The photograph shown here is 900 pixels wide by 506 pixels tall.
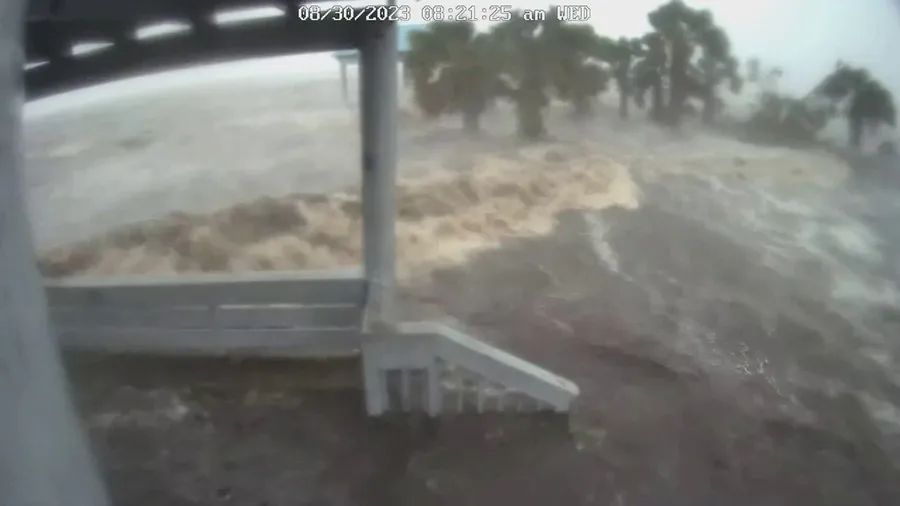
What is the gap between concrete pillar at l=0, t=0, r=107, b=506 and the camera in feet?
1.11

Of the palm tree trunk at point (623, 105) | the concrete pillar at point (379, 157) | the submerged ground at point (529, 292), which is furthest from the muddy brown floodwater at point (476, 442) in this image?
the palm tree trunk at point (623, 105)

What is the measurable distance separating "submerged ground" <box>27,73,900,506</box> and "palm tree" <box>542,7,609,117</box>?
2.2 inches

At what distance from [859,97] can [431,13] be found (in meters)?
0.75

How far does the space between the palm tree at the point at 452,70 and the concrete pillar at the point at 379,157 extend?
13.0 inches

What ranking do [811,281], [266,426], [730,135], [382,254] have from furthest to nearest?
1. [730,135]
2. [811,281]
3. [382,254]
4. [266,426]

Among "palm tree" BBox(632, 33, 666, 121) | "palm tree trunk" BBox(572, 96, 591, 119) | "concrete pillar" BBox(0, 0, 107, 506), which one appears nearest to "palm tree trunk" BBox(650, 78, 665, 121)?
"palm tree" BBox(632, 33, 666, 121)

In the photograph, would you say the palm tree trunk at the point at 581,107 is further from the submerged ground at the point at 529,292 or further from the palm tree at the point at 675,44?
the palm tree at the point at 675,44

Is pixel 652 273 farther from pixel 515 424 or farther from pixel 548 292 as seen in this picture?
pixel 515 424

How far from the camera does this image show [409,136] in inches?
54.6

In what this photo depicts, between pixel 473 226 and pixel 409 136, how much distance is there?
0.77 feet

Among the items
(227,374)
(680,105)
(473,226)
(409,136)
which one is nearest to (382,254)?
(227,374)

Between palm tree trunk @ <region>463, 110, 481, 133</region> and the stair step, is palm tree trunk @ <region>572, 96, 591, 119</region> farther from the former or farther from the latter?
the stair step

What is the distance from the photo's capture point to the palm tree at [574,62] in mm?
1243

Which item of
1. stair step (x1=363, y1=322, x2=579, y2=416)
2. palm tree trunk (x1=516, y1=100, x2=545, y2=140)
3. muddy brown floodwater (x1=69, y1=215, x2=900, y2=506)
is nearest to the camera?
muddy brown floodwater (x1=69, y1=215, x2=900, y2=506)
